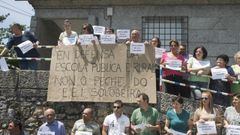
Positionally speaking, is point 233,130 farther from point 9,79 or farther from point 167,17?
point 167,17

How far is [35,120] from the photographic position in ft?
35.5

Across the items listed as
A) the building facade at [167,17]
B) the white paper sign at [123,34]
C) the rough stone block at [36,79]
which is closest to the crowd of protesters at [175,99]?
the white paper sign at [123,34]

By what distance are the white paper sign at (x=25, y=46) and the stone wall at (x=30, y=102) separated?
513 millimetres

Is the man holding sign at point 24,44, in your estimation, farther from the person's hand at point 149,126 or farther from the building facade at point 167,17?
the building facade at point 167,17

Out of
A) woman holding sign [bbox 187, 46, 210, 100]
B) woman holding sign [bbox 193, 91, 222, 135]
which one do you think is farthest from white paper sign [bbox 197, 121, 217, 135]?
woman holding sign [bbox 187, 46, 210, 100]

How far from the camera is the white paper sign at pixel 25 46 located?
35.8ft

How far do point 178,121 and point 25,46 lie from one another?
4.13 metres

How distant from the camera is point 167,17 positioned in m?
14.8

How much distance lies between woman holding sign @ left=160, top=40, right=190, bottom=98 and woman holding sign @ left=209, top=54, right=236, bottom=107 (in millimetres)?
610

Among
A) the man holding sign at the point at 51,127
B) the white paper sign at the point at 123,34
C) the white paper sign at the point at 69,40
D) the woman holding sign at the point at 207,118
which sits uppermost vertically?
the white paper sign at the point at 123,34

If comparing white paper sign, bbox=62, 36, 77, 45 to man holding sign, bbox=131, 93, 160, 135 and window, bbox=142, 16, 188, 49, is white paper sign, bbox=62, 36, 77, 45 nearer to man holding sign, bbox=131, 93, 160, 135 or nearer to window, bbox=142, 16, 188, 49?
man holding sign, bbox=131, 93, 160, 135

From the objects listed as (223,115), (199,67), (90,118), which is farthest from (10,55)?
(223,115)

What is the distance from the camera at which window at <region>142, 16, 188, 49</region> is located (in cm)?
1466

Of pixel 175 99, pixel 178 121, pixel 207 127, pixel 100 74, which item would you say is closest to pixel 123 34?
pixel 100 74
